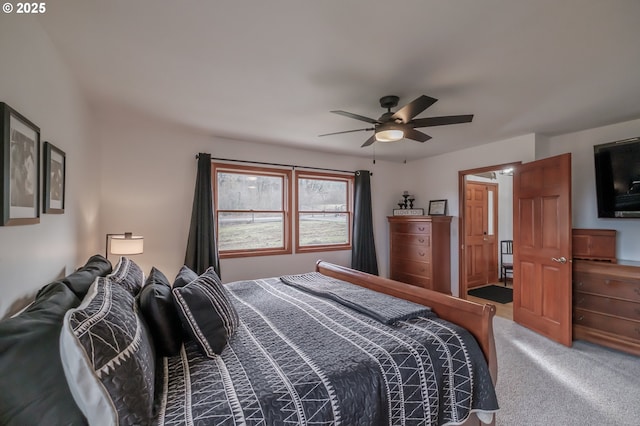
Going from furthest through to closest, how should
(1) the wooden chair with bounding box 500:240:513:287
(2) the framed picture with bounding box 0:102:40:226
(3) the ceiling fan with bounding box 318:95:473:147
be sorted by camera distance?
(1) the wooden chair with bounding box 500:240:513:287
(3) the ceiling fan with bounding box 318:95:473:147
(2) the framed picture with bounding box 0:102:40:226

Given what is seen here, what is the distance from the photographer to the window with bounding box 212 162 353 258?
395 cm

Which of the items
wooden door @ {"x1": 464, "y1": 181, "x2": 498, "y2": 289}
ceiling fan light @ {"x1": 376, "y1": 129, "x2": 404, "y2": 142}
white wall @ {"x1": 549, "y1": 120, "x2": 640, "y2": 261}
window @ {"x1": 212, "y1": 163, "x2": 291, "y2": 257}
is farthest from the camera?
wooden door @ {"x1": 464, "y1": 181, "x2": 498, "y2": 289}

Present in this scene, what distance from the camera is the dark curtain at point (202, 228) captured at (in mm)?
3508

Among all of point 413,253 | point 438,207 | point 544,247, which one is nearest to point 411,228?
point 413,253

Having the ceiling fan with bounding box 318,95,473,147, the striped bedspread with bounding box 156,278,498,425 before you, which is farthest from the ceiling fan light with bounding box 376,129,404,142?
the striped bedspread with bounding box 156,278,498,425

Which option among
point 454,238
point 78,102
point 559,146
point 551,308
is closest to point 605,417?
point 551,308

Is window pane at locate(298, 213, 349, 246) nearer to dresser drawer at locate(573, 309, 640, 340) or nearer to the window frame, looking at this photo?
the window frame

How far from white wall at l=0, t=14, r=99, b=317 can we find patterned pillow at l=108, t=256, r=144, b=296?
39 cm

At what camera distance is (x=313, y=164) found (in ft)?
14.9

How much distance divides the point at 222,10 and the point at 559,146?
174 inches

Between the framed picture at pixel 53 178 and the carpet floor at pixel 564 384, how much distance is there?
3308 mm

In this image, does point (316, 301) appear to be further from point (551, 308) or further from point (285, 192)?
point (551, 308)

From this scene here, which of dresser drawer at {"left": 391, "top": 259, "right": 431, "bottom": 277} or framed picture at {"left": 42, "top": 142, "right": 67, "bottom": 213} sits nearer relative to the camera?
framed picture at {"left": 42, "top": 142, "right": 67, "bottom": 213}


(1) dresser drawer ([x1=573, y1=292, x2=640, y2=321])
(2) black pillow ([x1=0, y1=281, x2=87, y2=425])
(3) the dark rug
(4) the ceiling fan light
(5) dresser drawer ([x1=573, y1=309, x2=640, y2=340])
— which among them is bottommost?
(3) the dark rug
